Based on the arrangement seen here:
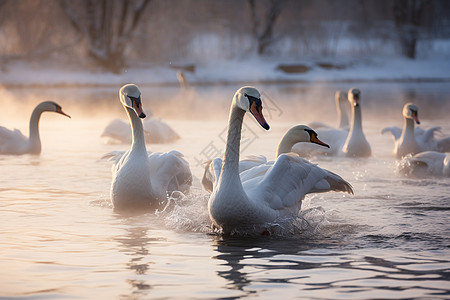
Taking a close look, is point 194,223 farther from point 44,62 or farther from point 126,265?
point 44,62

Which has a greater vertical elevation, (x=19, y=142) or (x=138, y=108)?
(x=138, y=108)

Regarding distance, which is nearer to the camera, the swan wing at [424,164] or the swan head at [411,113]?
the swan wing at [424,164]

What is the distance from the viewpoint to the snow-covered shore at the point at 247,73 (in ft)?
102

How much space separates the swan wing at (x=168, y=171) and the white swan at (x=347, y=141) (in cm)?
377

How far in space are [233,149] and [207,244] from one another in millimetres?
690

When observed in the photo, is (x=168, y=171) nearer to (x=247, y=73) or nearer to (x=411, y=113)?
(x=411, y=113)

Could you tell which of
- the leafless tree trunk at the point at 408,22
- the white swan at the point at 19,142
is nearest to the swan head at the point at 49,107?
the white swan at the point at 19,142

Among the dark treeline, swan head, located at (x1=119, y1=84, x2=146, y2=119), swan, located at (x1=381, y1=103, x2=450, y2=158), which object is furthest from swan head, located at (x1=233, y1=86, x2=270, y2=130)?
the dark treeline

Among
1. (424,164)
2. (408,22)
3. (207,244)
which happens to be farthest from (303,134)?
(408,22)

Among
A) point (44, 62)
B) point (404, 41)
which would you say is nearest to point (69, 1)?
point (44, 62)

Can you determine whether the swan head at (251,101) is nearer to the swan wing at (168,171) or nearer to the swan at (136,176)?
the swan at (136,176)

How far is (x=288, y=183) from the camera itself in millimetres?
6211

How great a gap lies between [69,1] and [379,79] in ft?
43.1

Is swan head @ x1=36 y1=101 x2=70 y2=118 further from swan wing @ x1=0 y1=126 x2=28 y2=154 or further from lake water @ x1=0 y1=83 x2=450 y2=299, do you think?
lake water @ x1=0 y1=83 x2=450 y2=299
